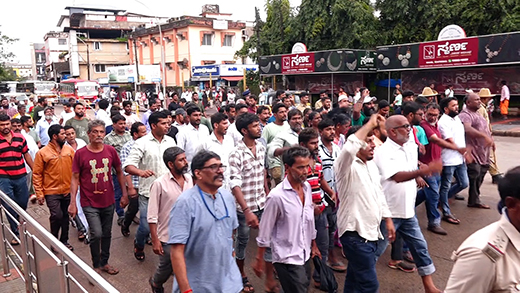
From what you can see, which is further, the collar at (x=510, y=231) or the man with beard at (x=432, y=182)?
the man with beard at (x=432, y=182)

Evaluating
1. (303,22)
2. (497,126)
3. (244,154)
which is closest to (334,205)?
(244,154)

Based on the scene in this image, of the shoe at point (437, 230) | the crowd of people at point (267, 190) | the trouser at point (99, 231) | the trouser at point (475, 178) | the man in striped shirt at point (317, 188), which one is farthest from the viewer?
the trouser at point (475, 178)

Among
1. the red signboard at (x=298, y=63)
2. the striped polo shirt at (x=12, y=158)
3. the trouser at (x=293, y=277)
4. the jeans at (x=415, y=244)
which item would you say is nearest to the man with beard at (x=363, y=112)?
the jeans at (x=415, y=244)

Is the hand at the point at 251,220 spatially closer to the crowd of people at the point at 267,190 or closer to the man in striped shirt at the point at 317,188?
Answer: the crowd of people at the point at 267,190

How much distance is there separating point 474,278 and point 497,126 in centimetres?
1608

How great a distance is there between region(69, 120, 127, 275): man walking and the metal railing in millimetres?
507

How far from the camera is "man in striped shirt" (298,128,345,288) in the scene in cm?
411

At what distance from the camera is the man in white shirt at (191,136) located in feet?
20.4

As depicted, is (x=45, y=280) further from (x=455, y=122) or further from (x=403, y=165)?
(x=455, y=122)

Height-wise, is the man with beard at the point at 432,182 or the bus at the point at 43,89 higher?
the bus at the point at 43,89

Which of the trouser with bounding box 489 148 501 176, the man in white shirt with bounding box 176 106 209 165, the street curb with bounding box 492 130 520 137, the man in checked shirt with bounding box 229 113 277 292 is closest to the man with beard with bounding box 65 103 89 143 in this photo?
the man in white shirt with bounding box 176 106 209 165

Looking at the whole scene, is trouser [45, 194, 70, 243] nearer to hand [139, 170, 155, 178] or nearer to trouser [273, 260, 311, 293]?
hand [139, 170, 155, 178]

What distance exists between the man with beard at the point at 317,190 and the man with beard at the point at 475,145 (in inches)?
112

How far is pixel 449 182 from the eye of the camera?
6043mm
